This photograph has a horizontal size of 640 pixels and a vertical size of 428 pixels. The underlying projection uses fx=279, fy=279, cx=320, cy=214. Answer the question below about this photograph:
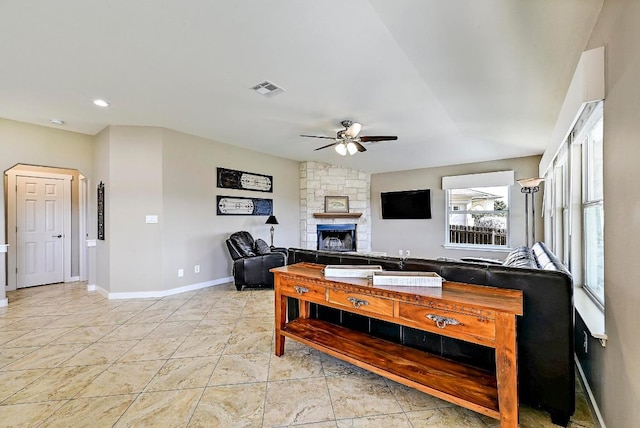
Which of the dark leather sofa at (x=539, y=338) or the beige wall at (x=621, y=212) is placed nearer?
the beige wall at (x=621, y=212)

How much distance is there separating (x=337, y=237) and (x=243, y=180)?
2.67 m

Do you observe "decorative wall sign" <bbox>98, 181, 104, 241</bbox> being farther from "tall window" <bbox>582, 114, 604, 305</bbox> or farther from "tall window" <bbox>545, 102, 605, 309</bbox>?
"tall window" <bbox>582, 114, 604, 305</bbox>

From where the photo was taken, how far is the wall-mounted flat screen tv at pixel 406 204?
21.0 ft

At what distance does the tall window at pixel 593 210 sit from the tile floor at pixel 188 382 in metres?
0.95

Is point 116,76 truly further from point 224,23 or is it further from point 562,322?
point 562,322

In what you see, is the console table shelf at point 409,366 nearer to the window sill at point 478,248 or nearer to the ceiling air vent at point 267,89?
the ceiling air vent at point 267,89

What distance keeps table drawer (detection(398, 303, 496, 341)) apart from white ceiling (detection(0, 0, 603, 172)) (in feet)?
5.85

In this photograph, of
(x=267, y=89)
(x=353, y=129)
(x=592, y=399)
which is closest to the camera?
(x=592, y=399)

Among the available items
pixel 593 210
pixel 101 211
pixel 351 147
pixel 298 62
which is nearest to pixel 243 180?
pixel 101 211

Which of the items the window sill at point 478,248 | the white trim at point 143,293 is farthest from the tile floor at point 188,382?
Answer: the window sill at point 478,248

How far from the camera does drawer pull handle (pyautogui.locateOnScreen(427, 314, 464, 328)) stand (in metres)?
1.48

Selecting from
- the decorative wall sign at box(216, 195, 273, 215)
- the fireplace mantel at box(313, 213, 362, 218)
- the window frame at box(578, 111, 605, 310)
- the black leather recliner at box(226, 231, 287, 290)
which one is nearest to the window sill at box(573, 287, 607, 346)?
the window frame at box(578, 111, 605, 310)

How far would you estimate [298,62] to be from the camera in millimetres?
2400

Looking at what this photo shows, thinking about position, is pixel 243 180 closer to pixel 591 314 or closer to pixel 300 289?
pixel 300 289
